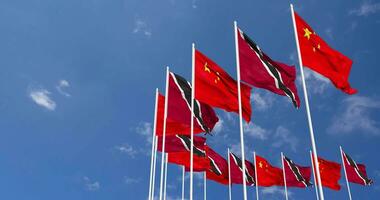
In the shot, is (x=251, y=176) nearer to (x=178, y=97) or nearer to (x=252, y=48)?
(x=178, y=97)

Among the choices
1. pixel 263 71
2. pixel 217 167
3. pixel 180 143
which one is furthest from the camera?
pixel 217 167

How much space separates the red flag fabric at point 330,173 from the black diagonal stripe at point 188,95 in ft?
59.7

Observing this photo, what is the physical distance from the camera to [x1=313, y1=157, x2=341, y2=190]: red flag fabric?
115 ft

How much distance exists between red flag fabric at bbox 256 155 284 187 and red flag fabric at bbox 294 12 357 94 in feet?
58.6

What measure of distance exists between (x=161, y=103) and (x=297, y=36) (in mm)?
11711

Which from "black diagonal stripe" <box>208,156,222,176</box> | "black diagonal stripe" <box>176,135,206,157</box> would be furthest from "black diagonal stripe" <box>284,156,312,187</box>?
"black diagonal stripe" <box>176,135,206,157</box>

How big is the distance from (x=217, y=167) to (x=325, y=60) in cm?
1638

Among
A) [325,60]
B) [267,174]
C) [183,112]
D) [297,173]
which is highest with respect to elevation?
[297,173]

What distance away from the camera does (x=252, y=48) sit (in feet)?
56.5

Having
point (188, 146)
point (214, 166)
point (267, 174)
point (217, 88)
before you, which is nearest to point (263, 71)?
point (217, 88)

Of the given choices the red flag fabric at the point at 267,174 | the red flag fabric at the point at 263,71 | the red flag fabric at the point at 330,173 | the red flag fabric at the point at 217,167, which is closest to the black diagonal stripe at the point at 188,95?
the red flag fabric at the point at 263,71

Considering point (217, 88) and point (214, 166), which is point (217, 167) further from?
point (217, 88)

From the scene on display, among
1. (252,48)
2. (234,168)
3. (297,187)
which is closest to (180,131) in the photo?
(252,48)

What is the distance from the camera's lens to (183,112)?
2145 centimetres
